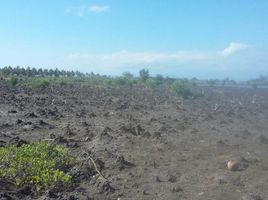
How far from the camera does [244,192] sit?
891 centimetres

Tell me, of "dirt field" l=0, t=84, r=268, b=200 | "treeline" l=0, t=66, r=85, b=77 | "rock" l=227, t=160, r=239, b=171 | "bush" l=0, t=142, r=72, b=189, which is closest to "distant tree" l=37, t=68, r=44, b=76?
"treeline" l=0, t=66, r=85, b=77

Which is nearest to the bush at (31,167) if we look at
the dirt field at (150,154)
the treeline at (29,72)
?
the dirt field at (150,154)

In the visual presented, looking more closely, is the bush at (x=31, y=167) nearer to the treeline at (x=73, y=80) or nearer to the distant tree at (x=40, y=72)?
the treeline at (x=73, y=80)

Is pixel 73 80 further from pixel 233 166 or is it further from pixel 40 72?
pixel 233 166

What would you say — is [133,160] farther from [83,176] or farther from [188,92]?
[188,92]

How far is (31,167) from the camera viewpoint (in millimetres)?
9281

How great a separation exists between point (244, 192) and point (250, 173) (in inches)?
66.4

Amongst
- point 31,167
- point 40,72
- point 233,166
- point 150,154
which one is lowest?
point 150,154

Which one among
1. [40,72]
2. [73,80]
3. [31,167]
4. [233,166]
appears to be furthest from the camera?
[40,72]

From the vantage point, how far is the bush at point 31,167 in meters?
8.95

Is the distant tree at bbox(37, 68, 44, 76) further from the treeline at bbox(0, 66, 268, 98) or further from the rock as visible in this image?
the rock

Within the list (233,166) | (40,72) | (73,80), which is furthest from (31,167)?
(40,72)

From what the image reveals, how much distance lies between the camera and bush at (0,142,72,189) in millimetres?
8945

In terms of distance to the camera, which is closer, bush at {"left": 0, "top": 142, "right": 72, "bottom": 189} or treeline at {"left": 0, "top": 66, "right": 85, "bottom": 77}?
bush at {"left": 0, "top": 142, "right": 72, "bottom": 189}
